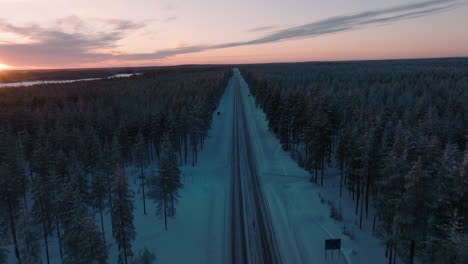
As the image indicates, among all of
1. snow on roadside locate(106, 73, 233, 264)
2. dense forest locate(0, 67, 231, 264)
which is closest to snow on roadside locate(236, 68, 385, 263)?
snow on roadside locate(106, 73, 233, 264)

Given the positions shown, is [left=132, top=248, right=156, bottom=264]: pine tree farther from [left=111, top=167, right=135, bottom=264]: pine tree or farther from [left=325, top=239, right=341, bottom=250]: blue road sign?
[left=325, top=239, right=341, bottom=250]: blue road sign

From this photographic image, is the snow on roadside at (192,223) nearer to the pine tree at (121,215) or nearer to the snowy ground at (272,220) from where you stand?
the snowy ground at (272,220)

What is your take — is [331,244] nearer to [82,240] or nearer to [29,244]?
[82,240]

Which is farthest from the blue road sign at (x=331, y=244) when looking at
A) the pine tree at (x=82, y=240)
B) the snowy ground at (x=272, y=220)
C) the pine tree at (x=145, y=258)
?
the pine tree at (x=82, y=240)

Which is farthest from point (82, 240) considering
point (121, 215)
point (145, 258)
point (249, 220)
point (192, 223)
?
point (249, 220)

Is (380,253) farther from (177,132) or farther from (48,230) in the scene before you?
(177,132)

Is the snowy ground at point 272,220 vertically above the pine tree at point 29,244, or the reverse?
the pine tree at point 29,244

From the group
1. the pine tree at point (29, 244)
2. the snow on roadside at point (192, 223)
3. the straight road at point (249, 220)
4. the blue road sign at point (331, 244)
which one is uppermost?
the pine tree at point (29, 244)

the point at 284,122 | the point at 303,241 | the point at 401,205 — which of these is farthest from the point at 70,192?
the point at 284,122
